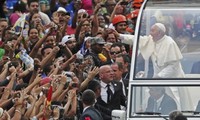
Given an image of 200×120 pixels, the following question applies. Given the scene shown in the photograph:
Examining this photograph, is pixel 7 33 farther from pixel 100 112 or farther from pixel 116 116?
pixel 116 116

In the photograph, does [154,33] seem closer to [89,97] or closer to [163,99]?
[163,99]

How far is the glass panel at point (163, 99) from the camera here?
51.0 feet

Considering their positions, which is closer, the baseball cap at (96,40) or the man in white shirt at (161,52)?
the man in white shirt at (161,52)

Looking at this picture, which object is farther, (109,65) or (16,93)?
(109,65)

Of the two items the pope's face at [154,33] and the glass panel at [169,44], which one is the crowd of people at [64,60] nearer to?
the glass panel at [169,44]

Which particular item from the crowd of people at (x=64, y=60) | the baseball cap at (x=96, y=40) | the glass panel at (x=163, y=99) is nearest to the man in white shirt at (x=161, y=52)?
the glass panel at (x=163, y=99)

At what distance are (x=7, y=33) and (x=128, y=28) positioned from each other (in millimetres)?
2614

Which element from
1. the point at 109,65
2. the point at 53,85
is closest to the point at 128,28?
the point at 109,65

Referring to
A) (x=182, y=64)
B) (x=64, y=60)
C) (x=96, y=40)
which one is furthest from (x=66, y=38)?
(x=182, y=64)

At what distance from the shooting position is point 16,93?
18.0 m

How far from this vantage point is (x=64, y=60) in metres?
21.7

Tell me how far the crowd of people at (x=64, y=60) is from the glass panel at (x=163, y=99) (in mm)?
1228

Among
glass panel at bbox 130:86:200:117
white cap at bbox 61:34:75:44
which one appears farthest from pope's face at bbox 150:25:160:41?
white cap at bbox 61:34:75:44

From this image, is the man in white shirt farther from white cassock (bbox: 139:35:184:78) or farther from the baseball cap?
the baseball cap
